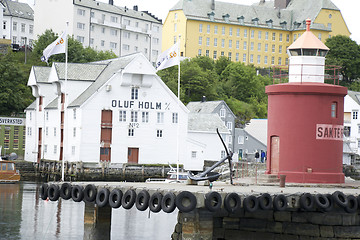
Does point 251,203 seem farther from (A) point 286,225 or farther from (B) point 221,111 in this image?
(B) point 221,111

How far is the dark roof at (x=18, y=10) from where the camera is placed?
4945 inches

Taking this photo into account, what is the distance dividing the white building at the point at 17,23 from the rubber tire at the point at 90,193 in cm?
10272

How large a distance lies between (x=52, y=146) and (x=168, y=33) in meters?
62.1

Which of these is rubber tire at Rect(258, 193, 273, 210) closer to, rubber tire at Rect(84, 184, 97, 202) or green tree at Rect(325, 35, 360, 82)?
rubber tire at Rect(84, 184, 97, 202)

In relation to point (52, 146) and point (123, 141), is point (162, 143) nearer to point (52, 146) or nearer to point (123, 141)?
point (123, 141)

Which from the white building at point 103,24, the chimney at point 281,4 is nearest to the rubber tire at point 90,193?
the white building at point 103,24

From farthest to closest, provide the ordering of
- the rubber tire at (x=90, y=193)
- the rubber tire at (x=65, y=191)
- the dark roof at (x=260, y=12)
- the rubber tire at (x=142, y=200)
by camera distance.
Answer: the dark roof at (x=260, y=12) → the rubber tire at (x=65, y=191) → the rubber tire at (x=90, y=193) → the rubber tire at (x=142, y=200)

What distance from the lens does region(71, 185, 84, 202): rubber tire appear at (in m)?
24.6

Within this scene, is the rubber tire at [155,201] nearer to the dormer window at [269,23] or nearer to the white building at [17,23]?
the white building at [17,23]

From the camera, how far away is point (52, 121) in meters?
70.2

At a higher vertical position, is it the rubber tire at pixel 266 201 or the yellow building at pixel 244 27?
the yellow building at pixel 244 27

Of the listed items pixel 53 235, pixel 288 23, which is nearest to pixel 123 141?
pixel 53 235

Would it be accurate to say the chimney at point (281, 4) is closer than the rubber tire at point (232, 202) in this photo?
No

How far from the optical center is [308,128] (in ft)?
94.5
